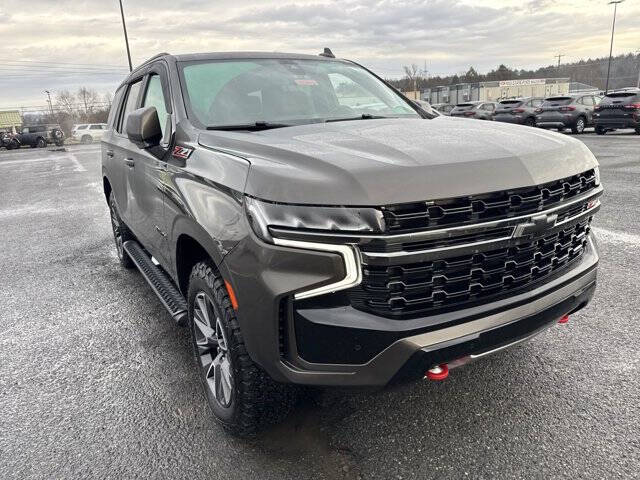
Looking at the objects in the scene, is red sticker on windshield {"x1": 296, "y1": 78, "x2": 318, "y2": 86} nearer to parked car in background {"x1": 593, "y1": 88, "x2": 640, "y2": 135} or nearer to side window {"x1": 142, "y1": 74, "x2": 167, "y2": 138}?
side window {"x1": 142, "y1": 74, "x2": 167, "y2": 138}

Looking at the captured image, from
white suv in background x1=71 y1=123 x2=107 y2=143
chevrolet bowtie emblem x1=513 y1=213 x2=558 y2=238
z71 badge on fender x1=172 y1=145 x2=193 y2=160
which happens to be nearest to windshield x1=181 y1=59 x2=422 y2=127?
z71 badge on fender x1=172 y1=145 x2=193 y2=160

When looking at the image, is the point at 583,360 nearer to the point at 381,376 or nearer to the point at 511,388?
the point at 511,388

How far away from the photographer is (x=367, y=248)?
1.80 meters

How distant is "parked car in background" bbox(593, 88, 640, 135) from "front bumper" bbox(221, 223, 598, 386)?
20.2m

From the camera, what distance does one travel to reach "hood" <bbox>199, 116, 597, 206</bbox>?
6.00ft

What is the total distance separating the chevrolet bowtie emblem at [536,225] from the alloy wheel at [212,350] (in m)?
1.33

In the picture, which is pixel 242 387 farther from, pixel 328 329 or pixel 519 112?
pixel 519 112

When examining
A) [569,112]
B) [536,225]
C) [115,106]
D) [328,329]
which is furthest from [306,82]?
[569,112]

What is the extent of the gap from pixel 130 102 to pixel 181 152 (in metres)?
2.09

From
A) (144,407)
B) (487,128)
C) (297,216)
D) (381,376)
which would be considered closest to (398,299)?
(381,376)

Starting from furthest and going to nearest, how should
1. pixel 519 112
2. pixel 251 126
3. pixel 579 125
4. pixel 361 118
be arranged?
1. pixel 519 112
2. pixel 579 125
3. pixel 361 118
4. pixel 251 126

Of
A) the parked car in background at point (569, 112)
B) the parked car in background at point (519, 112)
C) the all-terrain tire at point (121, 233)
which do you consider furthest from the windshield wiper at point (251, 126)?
the parked car in background at point (519, 112)

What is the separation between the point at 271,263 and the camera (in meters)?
1.87

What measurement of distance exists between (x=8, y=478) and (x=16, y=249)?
4960 millimetres
